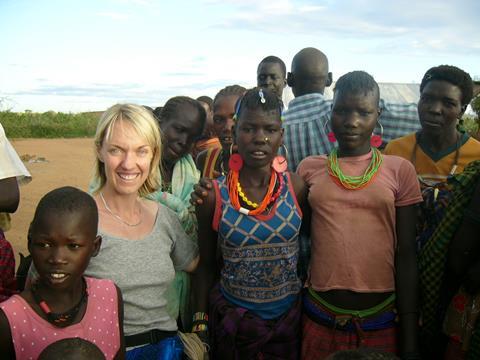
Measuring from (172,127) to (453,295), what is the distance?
1922mm

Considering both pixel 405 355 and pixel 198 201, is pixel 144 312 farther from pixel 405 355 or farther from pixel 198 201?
pixel 405 355

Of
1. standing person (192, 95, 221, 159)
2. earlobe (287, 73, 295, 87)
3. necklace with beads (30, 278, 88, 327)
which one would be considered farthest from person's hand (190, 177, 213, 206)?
standing person (192, 95, 221, 159)

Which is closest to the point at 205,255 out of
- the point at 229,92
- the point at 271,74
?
the point at 229,92

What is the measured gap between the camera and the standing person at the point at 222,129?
3.56m

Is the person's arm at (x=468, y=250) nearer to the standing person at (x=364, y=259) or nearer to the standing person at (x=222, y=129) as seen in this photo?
the standing person at (x=364, y=259)

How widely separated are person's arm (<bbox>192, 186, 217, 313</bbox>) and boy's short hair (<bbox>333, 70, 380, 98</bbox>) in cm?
88

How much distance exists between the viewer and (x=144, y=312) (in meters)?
2.25

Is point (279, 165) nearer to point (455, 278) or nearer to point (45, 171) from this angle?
point (455, 278)

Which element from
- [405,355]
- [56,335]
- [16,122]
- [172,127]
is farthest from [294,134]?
[16,122]

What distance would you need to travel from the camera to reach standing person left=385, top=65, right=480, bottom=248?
8.84 ft

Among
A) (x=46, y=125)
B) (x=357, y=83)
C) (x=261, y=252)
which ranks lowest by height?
(x=261, y=252)

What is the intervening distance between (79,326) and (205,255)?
781 millimetres

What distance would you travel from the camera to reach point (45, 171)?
1460 cm

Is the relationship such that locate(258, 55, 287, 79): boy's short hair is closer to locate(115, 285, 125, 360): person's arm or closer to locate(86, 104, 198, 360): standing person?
locate(86, 104, 198, 360): standing person
